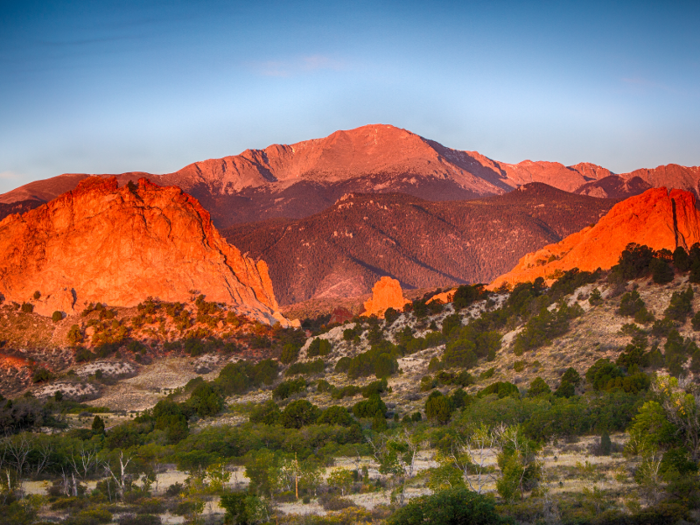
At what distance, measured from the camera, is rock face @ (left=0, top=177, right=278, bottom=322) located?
87.3 meters

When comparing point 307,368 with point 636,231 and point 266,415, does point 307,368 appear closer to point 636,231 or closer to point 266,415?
point 266,415

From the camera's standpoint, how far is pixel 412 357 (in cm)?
6369

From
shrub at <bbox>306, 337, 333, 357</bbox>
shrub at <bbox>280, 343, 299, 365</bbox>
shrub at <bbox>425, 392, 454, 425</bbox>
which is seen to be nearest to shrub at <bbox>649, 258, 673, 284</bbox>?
shrub at <bbox>425, 392, 454, 425</bbox>

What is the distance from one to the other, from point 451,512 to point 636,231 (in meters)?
57.7

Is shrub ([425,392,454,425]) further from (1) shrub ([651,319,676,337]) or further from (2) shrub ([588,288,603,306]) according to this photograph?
(2) shrub ([588,288,603,306])

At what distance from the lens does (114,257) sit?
89.1 m

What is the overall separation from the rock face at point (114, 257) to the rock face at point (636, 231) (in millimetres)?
41918

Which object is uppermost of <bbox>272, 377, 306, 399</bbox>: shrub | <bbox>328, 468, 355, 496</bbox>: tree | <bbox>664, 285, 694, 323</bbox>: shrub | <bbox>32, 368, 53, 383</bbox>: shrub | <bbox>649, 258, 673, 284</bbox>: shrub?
<bbox>649, 258, 673, 284</bbox>: shrub

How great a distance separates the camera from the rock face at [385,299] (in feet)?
299

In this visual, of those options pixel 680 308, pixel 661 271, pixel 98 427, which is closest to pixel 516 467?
pixel 98 427

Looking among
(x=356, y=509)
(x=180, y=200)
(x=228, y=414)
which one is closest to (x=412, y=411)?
(x=228, y=414)

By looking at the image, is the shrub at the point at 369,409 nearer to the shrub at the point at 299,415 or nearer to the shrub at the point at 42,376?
the shrub at the point at 299,415

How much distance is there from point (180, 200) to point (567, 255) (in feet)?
186

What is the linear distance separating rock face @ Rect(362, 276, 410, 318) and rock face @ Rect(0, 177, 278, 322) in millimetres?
14721
